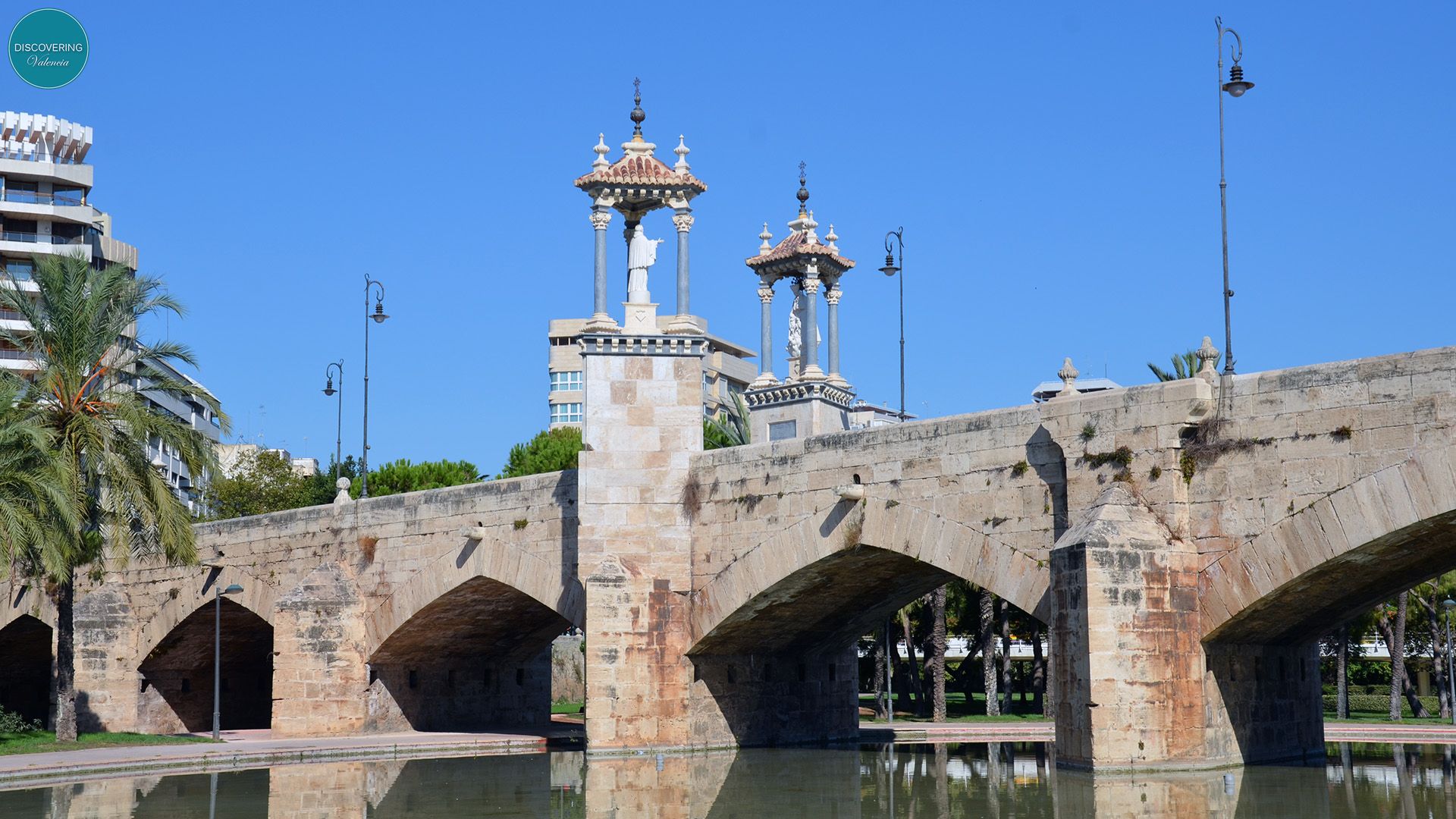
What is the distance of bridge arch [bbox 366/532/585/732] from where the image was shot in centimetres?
2600

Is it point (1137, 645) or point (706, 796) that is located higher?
point (1137, 645)

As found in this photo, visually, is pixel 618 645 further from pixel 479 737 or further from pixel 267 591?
pixel 267 591

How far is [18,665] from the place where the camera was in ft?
139

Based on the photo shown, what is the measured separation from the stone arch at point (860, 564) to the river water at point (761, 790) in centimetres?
219

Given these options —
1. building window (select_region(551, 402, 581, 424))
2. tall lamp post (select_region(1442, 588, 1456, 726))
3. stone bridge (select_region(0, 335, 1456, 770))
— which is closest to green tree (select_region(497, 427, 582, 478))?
stone bridge (select_region(0, 335, 1456, 770))

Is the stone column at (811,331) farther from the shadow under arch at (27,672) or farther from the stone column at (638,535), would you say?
the shadow under arch at (27,672)

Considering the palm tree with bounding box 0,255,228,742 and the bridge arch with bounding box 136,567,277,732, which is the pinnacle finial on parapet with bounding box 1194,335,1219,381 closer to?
the palm tree with bounding box 0,255,228,742

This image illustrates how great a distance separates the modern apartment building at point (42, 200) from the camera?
61781 millimetres

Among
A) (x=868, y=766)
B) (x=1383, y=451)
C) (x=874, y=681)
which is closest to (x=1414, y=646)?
(x=874, y=681)

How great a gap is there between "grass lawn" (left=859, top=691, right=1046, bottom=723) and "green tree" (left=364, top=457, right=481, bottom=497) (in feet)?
48.4

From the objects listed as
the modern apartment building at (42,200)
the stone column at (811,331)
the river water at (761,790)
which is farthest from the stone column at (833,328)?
the modern apartment building at (42,200)

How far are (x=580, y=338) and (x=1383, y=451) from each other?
12.4m

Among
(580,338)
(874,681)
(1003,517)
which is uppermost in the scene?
(580,338)

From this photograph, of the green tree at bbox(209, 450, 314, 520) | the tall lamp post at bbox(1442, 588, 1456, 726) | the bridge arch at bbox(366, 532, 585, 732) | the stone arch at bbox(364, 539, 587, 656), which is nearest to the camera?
the stone arch at bbox(364, 539, 587, 656)
